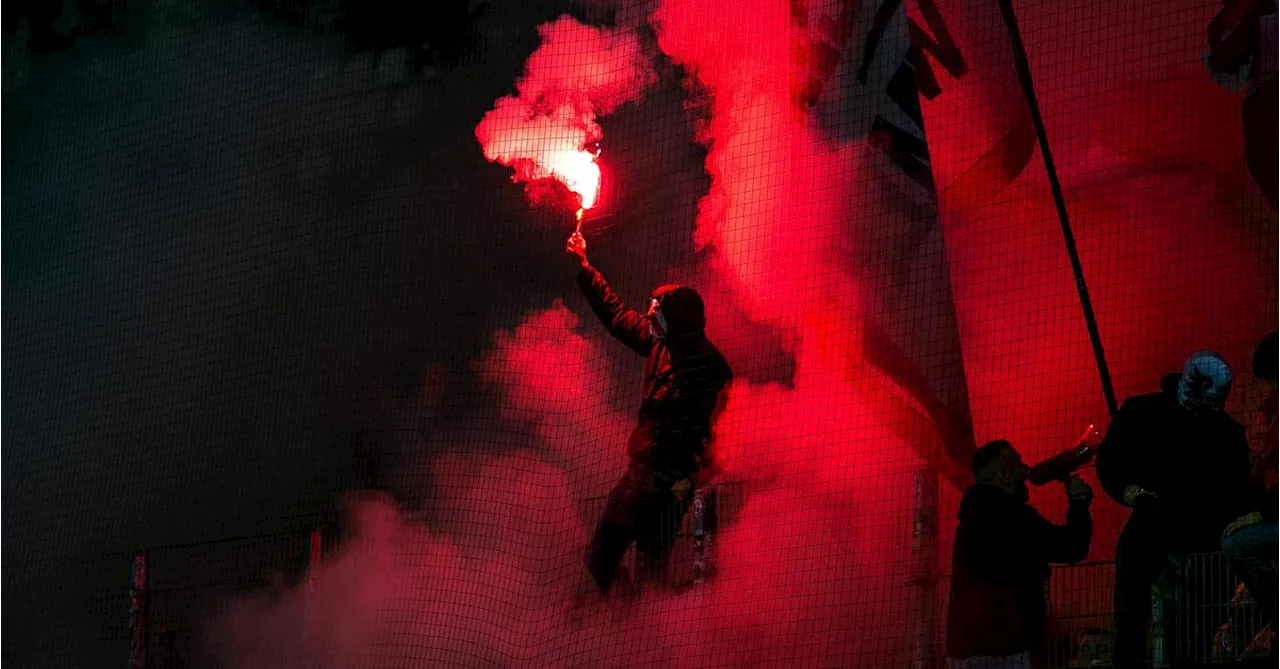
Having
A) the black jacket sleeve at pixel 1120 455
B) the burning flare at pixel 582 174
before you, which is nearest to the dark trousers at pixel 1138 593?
the black jacket sleeve at pixel 1120 455

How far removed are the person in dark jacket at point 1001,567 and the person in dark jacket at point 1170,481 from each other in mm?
252

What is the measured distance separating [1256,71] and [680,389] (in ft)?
11.0

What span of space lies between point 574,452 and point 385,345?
1.55 m

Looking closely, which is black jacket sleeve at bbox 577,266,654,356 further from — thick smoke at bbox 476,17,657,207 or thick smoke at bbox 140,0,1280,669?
thick smoke at bbox 476,17,657,207

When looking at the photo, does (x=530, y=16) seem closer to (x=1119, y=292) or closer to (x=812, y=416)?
(x=812, y=416)

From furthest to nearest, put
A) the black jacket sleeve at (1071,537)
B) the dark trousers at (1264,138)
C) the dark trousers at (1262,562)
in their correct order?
the dark trousers at (1264,138) < the black jacket sleeve at (1071,537) < the dark trousers at (1262,562)

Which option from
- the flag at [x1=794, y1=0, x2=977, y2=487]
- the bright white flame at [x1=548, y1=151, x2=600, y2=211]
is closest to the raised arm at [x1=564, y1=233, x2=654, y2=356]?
the bright white flame at [x1=548, y1=151, x2=600, y2=211]

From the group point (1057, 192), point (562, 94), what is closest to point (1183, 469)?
point (1057, 192)

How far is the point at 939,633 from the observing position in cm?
847

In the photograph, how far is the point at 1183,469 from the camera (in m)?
7.30

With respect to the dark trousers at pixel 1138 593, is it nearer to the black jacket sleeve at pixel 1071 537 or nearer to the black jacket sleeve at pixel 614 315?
the black jacket sleeve at pixel 1071 537

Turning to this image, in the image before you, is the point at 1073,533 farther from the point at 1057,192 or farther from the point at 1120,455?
the point at 1057,192

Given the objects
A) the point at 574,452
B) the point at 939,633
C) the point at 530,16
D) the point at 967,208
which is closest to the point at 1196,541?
the point at 939,633

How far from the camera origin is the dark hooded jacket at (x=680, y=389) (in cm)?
916
